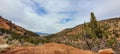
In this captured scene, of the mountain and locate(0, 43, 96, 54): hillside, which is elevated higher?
the mountain

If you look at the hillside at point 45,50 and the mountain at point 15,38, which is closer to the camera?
the hillside at point 45,50

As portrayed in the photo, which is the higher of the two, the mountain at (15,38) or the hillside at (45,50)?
the mountain at (15,38)

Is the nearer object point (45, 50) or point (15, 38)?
point (45, 50)

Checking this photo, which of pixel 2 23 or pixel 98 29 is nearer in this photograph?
→ pixel 98 29

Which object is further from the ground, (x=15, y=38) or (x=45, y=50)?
(x=15, y=38)

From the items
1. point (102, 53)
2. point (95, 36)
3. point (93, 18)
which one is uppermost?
point (93, 18)

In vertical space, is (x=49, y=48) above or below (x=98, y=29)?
below

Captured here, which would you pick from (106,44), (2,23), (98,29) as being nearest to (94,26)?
(98,29)

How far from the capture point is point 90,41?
59.3 meters

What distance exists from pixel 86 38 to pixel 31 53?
50957mm

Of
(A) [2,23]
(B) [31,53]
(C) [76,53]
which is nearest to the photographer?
(B) [31,53]

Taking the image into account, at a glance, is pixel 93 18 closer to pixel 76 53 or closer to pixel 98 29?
pixel 98 29

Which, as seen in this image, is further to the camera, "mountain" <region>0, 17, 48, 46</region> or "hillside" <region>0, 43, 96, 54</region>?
"mountain" <region>0, 17, 48, 46</region>

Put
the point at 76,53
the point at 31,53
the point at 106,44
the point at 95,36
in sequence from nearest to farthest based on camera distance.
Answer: the point at 31,53, the point at 76,53, the point at 106,44, the point at 95,36
